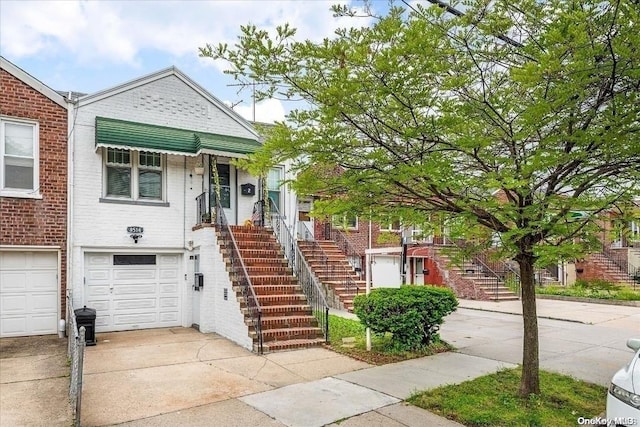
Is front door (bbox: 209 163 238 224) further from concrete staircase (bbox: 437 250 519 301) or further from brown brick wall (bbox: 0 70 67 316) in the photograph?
concrete staircase (bbox: 437 250 519 301)

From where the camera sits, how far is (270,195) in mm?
14836

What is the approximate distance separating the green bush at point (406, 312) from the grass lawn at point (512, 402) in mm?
1984

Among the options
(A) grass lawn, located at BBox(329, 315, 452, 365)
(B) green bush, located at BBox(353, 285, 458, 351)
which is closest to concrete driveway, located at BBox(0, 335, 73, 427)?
(A) grass lawn, located at BBox(329, 315, 452, 365)

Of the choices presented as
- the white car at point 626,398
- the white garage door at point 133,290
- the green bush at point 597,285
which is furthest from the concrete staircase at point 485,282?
the white car at point 626,398

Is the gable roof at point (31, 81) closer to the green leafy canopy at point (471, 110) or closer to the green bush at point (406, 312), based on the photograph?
the green leafy canopy at point (471, 110)

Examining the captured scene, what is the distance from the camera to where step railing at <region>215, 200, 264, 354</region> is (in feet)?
32.0

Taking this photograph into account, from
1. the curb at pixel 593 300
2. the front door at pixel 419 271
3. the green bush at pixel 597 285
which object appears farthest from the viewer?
the front door at pixel 419 271

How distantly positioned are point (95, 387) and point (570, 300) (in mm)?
18421

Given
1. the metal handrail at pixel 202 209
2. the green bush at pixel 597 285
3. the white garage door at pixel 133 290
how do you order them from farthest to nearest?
1. the green bush at pixel 597 285
2. the metal handrail at pixel 202 209
3. the white garage door at pixel 133 290

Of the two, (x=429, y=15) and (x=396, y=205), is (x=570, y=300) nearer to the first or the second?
(x=396, y=205)

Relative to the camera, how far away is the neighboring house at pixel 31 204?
1102cm

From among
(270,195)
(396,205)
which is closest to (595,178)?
(396,205)

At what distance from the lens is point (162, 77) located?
13055mm

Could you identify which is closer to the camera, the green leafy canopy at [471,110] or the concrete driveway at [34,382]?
the green leafy canopy at [471,110]
